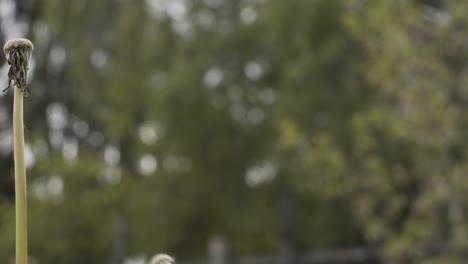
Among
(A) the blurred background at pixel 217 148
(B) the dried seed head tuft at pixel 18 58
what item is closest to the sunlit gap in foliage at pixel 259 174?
(A) the blurred background at pixel 217 148

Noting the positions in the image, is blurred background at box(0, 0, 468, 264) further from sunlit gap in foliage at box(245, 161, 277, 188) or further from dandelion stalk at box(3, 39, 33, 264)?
dandelion stalk at box(3, 39, 33, 264)

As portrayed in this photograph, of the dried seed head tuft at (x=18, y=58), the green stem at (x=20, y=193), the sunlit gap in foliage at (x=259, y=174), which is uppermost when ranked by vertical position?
the dried seed head tuft at (x=18, y=58)

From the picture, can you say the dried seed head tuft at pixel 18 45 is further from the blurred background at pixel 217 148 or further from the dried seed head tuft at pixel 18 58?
the blurred background at pixel 217 148

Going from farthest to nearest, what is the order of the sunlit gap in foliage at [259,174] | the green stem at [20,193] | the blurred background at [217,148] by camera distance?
the sunlit gap in foliage at [259,174] < the blurred background at [217,148] < the green stem at [20,193]

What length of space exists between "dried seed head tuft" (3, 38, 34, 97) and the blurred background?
6.42 meters

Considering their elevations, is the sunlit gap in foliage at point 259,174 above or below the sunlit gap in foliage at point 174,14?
below

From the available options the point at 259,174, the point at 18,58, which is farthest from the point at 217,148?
the point at 18,58

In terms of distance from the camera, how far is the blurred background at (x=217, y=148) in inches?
330

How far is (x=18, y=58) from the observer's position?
0.65 metres

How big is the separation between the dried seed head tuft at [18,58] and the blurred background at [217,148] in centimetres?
642

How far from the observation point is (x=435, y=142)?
20.6 ft

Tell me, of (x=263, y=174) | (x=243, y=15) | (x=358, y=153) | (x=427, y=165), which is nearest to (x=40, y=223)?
(x=263, y=174)

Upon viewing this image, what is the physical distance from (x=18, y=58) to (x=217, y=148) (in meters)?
8.87

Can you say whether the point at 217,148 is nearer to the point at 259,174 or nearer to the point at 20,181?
the point at 259,174
